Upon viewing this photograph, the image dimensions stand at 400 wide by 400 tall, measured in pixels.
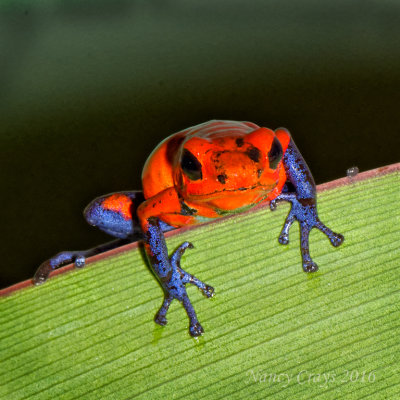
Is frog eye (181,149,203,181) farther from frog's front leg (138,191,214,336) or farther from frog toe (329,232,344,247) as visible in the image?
frog toe (329,232,344,247)

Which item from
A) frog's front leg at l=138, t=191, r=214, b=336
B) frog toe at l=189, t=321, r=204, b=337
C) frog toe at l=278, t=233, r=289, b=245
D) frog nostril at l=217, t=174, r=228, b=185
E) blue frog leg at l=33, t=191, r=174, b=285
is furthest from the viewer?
blue frog leg at l=33, t=191, r=174, b=285

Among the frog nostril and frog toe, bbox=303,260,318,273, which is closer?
the frog nostril

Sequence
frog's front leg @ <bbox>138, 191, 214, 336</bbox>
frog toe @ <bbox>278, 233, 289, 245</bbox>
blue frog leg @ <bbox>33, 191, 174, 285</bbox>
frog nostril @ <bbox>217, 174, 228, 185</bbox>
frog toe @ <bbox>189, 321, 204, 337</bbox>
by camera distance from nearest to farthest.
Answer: frog nostril @ <bbox>217, 174, 228, 185</bbox>, frog toe @ <bbox>189, 321, 204, 337</bbox>, frog's front leg @ <bbox>138, 191, 214, 336</bbox>, frog toe @ <bbox>278, 233, 289, 245</bbox>, blue frog leg @ <bbox>33, 191, 174, 285</bbox>

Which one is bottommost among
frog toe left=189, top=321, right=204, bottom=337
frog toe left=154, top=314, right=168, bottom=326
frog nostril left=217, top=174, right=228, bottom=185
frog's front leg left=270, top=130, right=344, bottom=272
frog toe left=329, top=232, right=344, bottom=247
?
frog toe left=189, top=321, right=204, bottom=337

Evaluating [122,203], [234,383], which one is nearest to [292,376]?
[234,383]

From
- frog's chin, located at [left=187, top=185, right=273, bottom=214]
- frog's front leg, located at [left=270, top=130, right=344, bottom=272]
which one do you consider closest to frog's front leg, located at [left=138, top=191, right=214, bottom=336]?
frog's chin, located at [left=187, top=185, right=273, bottom=214]

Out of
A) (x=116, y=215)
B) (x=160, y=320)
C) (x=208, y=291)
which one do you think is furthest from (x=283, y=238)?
(x=116, y=215)

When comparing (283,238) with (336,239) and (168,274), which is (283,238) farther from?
(168,274)
